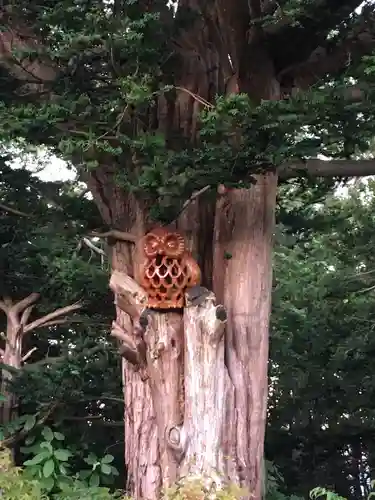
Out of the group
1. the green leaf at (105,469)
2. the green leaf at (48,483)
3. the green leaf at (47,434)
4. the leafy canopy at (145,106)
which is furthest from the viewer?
the green leaf at (47,434)

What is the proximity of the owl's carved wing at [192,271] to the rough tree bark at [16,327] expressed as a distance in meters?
2.07

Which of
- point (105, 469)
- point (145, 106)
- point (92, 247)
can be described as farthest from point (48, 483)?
point (145, 106)

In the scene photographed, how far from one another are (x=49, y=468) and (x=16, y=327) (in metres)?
1.53

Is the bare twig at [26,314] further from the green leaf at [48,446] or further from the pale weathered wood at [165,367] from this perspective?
the pale weathered wood at [165,367]

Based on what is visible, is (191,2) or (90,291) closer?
(191,2)

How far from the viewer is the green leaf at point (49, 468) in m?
3.95

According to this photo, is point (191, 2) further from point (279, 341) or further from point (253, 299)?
point (279, 341)

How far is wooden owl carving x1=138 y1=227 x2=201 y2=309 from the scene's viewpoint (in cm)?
311

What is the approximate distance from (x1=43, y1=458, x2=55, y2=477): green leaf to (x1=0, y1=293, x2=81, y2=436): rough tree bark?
98 centimetres

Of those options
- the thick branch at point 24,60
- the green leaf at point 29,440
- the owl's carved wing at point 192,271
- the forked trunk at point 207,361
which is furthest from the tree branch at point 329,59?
the green leaf at point 29,440

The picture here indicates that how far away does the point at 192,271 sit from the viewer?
3.17 metres

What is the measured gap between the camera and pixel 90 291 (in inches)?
188

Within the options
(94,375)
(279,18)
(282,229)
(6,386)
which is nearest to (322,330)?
(282,229)

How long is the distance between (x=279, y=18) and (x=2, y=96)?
56.0 inches
